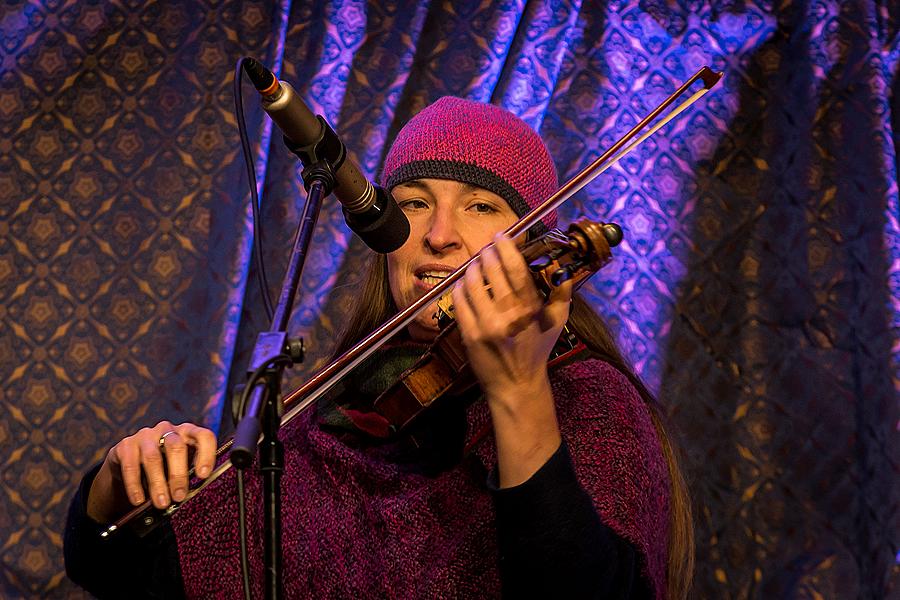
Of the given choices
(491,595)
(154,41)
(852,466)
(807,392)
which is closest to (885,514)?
(852,466)

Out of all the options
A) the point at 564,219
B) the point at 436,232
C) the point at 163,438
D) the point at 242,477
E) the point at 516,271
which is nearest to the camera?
the point at 242,477

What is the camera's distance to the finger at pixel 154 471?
111 cm

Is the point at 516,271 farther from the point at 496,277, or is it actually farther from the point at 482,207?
the point at 482,207

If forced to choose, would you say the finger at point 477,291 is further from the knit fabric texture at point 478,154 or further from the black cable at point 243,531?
the knit fabric texture at point 478,154

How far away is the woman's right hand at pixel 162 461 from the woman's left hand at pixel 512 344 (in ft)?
1.17

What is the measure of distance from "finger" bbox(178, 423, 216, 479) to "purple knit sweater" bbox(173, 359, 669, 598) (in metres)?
0.27

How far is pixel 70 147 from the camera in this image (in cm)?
240

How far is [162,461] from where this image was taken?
115 cm

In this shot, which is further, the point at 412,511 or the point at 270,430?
the point at 412,511

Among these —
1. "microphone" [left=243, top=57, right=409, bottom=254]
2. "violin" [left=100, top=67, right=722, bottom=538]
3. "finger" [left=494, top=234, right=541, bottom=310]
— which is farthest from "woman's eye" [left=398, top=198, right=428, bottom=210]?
"finger" [left=494, top=234, right=541, bottom=310]

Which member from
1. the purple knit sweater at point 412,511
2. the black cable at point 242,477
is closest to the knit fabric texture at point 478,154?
the purple knit sweater at point 412,511

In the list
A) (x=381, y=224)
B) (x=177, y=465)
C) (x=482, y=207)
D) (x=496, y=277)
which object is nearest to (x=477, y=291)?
(x=496, y=277)

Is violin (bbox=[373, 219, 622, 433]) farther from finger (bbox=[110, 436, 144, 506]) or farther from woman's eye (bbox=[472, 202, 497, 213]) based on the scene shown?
finger (bbox=[110, 436, 144, 506])

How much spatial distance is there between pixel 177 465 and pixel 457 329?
0.41 metres
